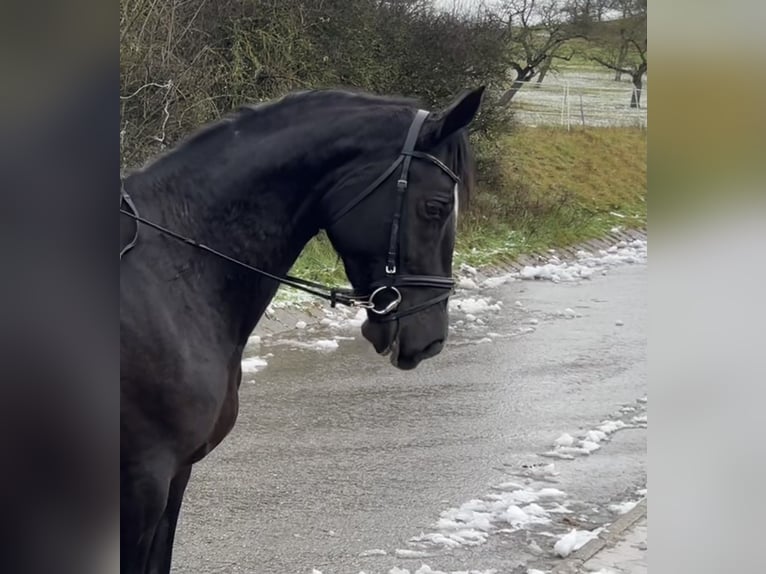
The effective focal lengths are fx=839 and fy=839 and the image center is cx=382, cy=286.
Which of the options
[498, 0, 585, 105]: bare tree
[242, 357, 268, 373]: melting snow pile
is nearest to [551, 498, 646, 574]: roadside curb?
[242, 357, 268, 373]: melting snow pile

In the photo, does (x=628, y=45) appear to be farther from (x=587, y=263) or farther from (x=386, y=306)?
(x=386, y=306)

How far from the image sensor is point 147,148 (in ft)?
8.60

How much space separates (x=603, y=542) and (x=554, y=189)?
1244 millimetres

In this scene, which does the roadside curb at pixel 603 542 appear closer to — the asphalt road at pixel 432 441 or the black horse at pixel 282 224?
the asphalt road at pixel 432 441

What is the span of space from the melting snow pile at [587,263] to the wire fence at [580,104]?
42cm

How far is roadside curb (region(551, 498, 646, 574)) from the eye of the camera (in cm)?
287

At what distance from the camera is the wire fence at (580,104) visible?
284 centimetres

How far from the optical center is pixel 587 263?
2.94 m

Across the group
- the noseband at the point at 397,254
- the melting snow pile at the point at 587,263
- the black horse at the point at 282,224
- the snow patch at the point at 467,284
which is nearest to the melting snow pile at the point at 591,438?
the melting snow pile at the point at 587,263

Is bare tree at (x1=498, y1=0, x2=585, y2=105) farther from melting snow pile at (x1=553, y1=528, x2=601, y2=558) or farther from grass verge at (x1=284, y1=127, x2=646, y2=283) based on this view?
melting snow pile at (x1=553, y1=528, x2=601, y2=558)

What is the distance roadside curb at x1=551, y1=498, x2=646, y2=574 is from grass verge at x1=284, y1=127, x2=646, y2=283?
992mm

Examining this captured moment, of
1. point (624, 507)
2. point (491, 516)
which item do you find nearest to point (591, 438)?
point (624, 507)
